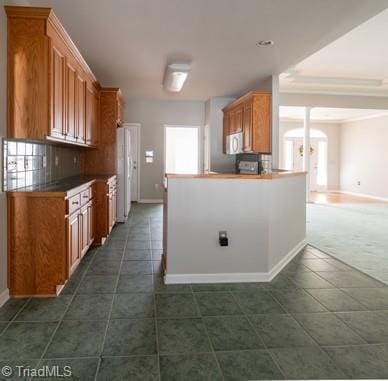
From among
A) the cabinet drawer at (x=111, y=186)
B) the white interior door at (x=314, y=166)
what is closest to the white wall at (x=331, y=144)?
the white interior door at (x=314, y=166)

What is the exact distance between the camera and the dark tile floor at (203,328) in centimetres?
201

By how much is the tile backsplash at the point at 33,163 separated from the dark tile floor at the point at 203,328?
1.02 metres

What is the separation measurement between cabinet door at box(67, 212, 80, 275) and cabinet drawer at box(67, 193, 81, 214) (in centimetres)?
6

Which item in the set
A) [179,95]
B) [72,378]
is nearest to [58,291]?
[72,378]

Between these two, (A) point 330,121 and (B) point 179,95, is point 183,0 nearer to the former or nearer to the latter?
(B) point 179,95

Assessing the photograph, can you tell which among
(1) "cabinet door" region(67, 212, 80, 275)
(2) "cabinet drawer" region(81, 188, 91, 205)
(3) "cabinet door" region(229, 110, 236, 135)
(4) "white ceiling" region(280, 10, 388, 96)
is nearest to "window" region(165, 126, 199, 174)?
(4) "white ceiling" region(280, 10, 388, 96)

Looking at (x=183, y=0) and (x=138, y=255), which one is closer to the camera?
(x=183, y=0)

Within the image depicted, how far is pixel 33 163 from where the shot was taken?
3717 mm

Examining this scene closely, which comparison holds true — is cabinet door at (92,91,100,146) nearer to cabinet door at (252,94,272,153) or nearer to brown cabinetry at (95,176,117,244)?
brown cabinetry at (95,176,117,244)

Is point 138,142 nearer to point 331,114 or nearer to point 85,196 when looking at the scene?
point 85,196

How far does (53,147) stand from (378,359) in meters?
3.93

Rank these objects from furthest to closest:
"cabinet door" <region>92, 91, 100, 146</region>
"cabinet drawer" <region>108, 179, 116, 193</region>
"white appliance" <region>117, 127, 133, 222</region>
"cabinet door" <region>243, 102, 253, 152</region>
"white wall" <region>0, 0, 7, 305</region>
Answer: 1. "white appliance" <region>117, 127, 133, 222</region>
2. "cabinet door" <region>243, 102, 253, 152</region>
3. "cabinet door" <region>92, 91, 100, 146</region>
4. "cabinet drawer" <region>108, 179, 116, 193</region>
5. "white wall" <region>0, 0, 7, 305</region>

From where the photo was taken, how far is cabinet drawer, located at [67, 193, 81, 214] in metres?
3.20

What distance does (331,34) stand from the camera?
393 cm
